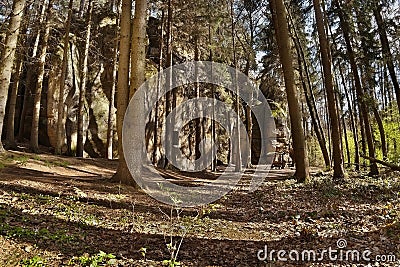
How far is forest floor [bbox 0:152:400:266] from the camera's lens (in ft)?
12.1

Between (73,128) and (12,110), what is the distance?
187 inches

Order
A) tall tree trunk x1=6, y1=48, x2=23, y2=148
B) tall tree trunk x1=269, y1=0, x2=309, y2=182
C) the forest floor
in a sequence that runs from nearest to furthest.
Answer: the forest floor
tall tree trunk x1=269, y1=0, x2=309, y2=182
tall tree trunk x1=6, y1=48, x2=23, y2=148

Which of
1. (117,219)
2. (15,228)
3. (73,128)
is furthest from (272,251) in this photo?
(73,128)

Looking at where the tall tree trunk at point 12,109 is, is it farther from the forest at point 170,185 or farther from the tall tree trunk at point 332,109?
the tall tree trunk at point 332,109

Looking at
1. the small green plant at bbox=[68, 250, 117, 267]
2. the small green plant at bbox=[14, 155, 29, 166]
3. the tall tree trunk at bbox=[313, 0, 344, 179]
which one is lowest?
the small green plant at bbox=[68, 250, 117, 267]

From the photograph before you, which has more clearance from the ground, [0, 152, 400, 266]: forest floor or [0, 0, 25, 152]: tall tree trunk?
[0, 0, 25, 152]: tall tree trunk

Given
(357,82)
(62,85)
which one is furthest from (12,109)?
(357,82)

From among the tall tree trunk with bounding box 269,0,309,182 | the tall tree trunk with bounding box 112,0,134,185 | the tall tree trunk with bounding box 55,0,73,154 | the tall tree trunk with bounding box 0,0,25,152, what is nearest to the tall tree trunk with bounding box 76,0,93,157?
the tall tree trunk with bounding box 55,0,73,154

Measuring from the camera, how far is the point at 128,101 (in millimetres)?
8906

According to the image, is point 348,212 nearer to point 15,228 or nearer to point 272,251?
point 272,251

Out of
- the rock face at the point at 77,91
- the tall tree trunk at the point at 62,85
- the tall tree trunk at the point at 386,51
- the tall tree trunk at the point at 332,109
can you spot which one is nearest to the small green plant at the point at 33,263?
the tall tree trunk at the point at 332,109

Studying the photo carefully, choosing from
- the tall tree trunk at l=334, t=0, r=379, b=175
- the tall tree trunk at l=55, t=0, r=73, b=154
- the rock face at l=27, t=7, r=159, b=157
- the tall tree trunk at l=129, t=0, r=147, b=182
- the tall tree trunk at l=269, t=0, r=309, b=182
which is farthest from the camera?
the rock face at l=27, t=7, r=159, b=157

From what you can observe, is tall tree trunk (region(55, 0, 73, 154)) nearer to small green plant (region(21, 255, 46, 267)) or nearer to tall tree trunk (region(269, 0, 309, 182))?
tall tree trunk (region(269, 0, 309, 182))

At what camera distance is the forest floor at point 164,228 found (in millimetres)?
3688
